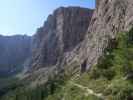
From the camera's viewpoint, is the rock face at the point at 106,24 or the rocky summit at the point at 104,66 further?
the rock face at the point at 106,24

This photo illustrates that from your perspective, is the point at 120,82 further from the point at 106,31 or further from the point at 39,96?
the point at 106,31

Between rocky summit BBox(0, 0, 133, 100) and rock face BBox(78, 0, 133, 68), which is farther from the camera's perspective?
rock face BBox(78, 0, 133, 68)

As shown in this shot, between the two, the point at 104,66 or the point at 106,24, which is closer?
the point at 104,66

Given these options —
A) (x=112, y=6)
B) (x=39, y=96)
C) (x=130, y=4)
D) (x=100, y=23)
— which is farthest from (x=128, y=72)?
(x=100, y=23)

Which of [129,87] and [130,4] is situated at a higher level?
[130,4]

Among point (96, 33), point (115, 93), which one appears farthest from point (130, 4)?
point (115, 93)

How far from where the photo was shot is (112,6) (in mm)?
166875

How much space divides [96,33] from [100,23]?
24.0 feet

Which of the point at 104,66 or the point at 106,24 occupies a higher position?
the point at 106,24

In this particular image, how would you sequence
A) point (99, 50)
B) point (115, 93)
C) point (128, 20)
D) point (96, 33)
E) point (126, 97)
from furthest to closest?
point (96, 33)
point (99, 50)
point (128, 20)
point (115, 93)
point (126, 97)

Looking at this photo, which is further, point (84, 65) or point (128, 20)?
point (84, 65)

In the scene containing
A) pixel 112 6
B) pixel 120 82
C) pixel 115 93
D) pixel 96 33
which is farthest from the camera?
pixel 96 33

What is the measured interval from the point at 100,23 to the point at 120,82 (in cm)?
12139

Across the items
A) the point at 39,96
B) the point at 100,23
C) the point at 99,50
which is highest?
the point at 100,23
